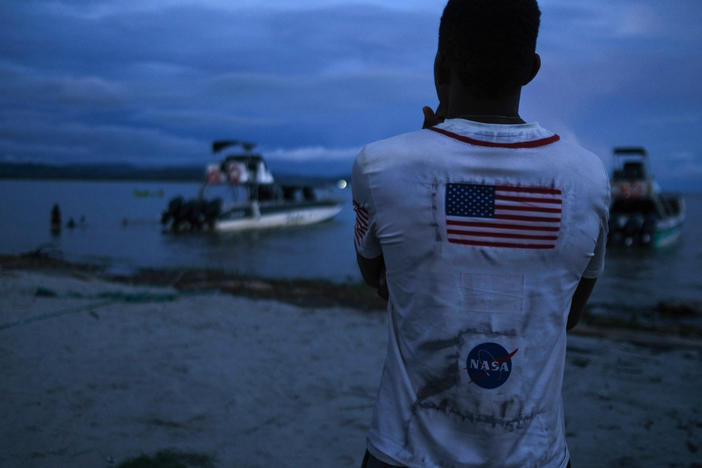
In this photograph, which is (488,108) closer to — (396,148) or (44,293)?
(396,148)

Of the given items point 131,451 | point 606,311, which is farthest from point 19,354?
point 606,311

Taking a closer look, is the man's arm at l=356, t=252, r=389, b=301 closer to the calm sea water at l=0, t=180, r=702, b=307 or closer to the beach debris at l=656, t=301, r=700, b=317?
the beach debris at l=656, t=301, r=700, b=317

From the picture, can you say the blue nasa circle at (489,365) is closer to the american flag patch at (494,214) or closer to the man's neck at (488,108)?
the american flag patch at (494,214)

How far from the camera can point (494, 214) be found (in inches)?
51.0

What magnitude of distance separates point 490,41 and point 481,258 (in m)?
0.52

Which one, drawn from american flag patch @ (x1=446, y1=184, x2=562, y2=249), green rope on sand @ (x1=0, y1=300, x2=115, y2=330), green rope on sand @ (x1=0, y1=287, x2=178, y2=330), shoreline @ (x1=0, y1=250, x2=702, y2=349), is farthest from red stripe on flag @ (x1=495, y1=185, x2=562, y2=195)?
shoreline @ (x1=0, y1=250, x2=702, y2=349)

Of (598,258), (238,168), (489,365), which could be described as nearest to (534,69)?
(598,258)

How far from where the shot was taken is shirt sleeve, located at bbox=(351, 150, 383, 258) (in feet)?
4.43

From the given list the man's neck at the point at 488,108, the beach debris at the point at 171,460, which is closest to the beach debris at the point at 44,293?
the beach debris at the point at 171,460

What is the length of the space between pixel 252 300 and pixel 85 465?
5723mm

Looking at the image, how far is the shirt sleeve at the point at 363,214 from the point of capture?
135 cm

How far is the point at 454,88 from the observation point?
1.46 metres

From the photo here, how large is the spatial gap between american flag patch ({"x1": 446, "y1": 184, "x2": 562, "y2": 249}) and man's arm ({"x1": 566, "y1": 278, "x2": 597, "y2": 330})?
305mm

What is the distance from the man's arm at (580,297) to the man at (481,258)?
0.15 metres
